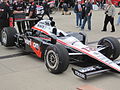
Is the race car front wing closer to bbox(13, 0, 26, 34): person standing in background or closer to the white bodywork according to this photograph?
the white bodywork

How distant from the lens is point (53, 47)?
4973mm

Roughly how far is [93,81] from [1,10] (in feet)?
15.4

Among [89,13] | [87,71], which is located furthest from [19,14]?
[87,71]

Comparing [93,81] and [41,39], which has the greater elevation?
[41,39]

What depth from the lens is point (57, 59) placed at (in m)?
4.83

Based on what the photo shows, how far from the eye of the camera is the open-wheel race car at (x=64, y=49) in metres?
4.82

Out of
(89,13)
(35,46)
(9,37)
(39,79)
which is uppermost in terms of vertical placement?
(89,13)

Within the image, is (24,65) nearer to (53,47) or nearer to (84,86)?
(53,47)

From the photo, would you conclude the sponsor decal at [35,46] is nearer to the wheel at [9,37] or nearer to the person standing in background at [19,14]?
the wheel at [9,37]

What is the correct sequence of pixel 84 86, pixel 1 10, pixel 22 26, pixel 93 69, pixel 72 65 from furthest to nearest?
pixel 22 26
pixel 1 10
pixel 72 65
pixel 93 69
pixel 84 86

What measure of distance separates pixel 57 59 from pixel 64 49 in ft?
0.87

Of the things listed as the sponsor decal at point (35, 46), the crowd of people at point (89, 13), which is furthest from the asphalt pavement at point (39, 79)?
the crowd of people at point (89, 13)

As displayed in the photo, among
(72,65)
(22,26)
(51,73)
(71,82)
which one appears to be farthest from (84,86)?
(22,26)

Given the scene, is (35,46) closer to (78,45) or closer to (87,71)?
(78,45)
